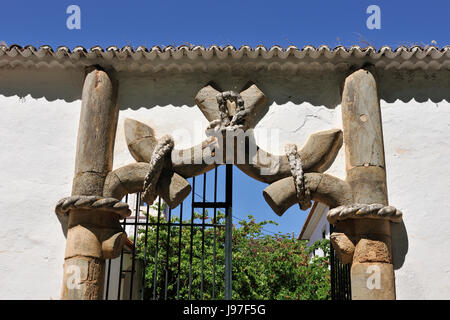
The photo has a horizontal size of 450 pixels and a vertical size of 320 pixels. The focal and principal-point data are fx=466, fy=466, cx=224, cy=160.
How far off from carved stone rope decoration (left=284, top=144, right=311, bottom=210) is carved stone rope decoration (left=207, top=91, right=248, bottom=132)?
0.65 meters

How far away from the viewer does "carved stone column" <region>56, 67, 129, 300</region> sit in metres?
4.84

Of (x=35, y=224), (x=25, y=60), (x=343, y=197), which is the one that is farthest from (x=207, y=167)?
(x=25, y=60)

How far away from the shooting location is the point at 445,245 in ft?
16.4

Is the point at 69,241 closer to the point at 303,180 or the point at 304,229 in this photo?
the point at 303,180

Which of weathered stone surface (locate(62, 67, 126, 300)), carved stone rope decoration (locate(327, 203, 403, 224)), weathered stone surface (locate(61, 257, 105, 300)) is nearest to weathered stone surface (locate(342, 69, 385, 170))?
carved stone rope decoration (locate(327, 203, 403, 224))

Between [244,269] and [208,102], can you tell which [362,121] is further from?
[244,269]

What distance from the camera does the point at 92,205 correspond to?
16.0 feet

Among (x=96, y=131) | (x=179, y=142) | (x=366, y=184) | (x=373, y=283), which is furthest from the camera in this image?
(x=179, y=142)

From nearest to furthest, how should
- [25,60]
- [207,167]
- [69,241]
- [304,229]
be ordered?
[69,241] < [207,167] < [25,60] < [304,229]

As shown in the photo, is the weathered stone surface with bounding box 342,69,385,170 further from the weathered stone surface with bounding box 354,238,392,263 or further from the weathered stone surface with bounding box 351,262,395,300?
the weathered stone surface with bounding box 351,262,395,300

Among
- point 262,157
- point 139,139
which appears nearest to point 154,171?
point 139,139

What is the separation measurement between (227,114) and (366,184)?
172 cm

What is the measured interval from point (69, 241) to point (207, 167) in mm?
1685

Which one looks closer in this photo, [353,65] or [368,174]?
[368,174]
